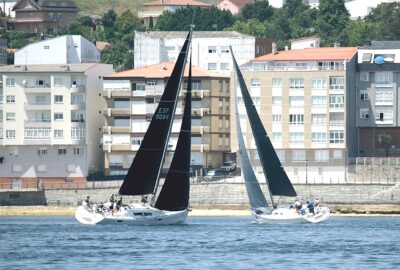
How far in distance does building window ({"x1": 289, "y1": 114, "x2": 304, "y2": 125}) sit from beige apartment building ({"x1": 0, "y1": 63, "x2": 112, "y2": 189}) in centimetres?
1762

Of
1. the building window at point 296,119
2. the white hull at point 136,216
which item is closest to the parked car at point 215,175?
the building window at point 296,119

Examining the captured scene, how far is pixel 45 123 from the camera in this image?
516 ft

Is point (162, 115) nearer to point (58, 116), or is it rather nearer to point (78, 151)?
point (78, 151)

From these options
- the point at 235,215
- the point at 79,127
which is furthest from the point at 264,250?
the point at 79,127

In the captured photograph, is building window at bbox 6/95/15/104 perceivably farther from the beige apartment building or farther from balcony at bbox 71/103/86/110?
balcony at bbox 71/103/86/110

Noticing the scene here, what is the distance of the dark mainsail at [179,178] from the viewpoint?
112 m

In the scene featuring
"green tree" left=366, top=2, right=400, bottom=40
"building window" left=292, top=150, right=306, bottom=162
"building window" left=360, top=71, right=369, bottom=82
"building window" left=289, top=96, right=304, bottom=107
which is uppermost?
"green tree" left=366, top=2, right=400, bottom=40

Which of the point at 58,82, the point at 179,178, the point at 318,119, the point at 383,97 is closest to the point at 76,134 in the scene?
the point at 58,82

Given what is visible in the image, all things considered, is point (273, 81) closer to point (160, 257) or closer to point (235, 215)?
point (235, 215)

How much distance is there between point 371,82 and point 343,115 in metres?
5.57

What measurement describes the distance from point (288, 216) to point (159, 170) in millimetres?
9978

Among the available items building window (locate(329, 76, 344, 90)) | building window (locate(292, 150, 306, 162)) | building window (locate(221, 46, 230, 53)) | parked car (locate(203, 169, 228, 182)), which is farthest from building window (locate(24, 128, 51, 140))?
building window (locate(221, 46, 230, 53))

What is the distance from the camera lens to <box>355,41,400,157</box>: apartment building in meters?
156

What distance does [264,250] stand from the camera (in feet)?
298
